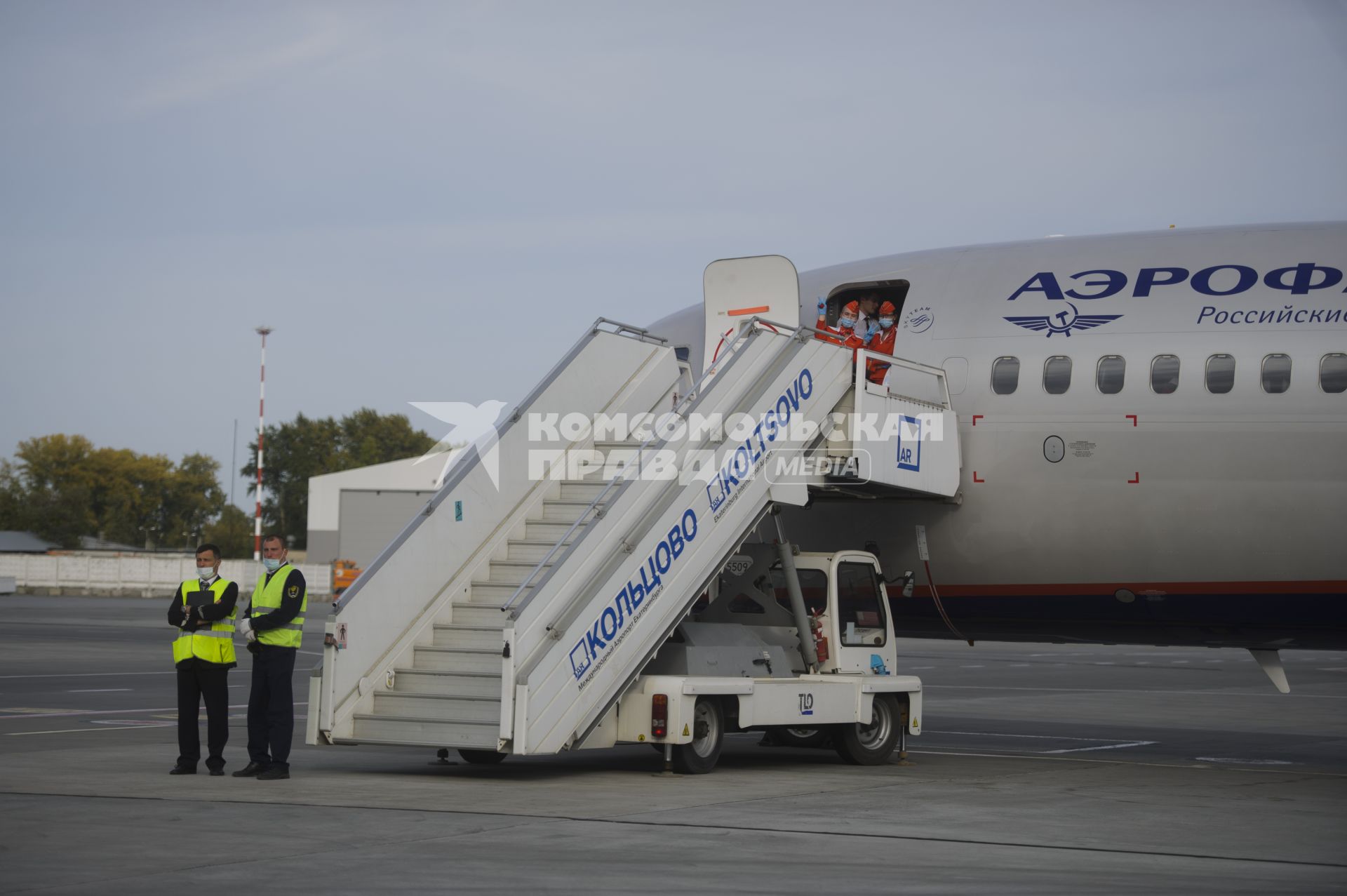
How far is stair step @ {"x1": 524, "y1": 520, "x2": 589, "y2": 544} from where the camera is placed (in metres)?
14.9

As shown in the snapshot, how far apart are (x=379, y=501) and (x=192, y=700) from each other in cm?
6041

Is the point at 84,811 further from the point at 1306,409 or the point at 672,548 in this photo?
the point at 1306,409

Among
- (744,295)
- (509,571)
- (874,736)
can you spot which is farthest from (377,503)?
(874,736)

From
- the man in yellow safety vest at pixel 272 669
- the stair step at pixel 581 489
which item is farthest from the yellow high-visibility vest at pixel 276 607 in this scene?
the stair step at pixel 581 489

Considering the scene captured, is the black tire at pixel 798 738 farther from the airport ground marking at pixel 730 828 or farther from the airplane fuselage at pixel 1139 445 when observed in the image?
the airport ground marking at pixel 730 828

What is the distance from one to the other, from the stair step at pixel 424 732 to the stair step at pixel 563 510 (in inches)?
111

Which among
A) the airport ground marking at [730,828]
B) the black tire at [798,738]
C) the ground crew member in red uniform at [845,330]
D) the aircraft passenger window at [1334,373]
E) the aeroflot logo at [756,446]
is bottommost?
the black tire at [798,738]

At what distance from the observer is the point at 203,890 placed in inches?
310

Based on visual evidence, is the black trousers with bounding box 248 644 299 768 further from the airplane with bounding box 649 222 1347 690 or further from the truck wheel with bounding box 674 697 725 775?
the airplane with bounding box 649 222 1347 690

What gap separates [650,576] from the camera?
13266 mm

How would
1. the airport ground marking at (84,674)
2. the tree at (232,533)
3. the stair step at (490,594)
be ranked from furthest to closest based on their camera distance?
the tree at (232,533) → the airport ground marking at (84,674) → the stair step at (490,594)

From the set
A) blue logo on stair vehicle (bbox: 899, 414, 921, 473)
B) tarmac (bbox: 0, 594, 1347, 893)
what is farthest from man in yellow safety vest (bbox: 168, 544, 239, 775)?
blue logo on stair vehicle (bbox: 899, 414, 921, 473)

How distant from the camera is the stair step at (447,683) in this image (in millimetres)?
13047

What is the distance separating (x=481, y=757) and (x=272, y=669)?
2.29m
